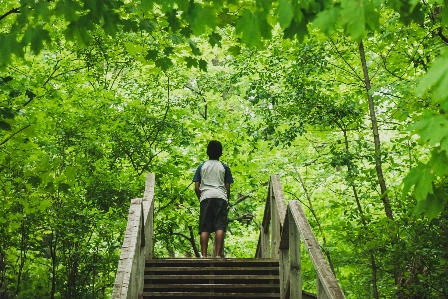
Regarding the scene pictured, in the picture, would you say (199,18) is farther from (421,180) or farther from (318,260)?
(318,260)

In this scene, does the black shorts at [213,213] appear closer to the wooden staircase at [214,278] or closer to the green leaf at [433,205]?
the wooden staircase at [214,278]

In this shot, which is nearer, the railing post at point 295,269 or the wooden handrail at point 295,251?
the wooden handrail at point 295,251

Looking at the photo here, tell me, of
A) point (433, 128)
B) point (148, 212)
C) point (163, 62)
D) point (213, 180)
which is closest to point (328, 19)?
point (433, 128)

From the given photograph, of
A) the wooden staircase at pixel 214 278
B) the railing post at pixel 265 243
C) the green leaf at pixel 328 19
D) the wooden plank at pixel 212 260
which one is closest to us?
the green leaf at pixel 328 19

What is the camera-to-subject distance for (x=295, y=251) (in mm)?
4863

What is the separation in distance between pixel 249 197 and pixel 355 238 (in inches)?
247

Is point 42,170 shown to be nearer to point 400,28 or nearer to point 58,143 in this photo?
point 58,143

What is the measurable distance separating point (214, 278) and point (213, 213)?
1046 mm

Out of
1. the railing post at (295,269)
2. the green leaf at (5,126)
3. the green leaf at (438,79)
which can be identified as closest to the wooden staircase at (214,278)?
the railing post at (295,269)

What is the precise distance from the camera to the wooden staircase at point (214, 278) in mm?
5566

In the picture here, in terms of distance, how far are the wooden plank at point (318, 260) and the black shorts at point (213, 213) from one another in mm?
1818

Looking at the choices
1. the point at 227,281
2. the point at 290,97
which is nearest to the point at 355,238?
the point at 227,281

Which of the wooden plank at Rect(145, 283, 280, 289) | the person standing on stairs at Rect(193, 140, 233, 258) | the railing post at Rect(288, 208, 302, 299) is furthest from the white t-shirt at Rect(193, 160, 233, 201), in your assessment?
the railing post at Rect(288, 208, 302, 299)

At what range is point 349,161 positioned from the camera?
297 inches
